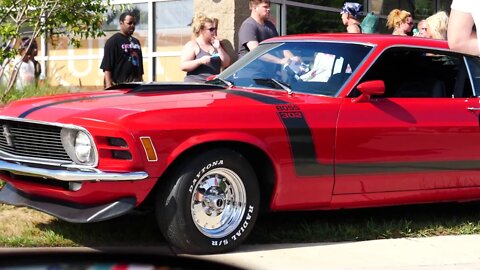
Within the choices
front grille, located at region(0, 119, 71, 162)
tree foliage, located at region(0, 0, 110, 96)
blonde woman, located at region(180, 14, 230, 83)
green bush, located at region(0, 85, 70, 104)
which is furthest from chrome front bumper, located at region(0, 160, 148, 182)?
green bush, located at region(0, 85, 70, 104)

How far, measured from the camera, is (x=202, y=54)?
838cm

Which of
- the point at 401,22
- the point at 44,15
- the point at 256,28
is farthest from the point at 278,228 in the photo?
the point at 44,15

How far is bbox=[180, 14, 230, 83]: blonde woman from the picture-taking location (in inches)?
324

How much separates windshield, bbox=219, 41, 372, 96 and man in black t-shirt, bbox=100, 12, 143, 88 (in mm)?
3404

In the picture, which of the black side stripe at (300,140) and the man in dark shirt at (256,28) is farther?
the man in dark shirt at (256,28)

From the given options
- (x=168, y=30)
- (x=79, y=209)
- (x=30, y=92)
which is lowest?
(x=79, y=209)

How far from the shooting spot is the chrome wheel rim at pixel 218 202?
525 centimetres

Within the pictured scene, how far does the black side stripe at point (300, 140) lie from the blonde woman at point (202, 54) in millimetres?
2733

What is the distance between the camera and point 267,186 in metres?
5.55

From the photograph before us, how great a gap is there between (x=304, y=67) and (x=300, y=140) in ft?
3.00

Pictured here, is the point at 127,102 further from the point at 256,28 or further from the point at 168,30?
the point at 168,30

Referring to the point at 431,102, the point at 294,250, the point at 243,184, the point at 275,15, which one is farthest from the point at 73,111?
the point at 275,15

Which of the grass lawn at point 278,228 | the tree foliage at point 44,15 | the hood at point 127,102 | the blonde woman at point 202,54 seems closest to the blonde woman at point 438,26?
the grass lawn at point 278,228

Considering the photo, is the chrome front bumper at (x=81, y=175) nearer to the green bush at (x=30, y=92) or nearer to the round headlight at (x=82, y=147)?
the round headlight at (x=82, y=147)
